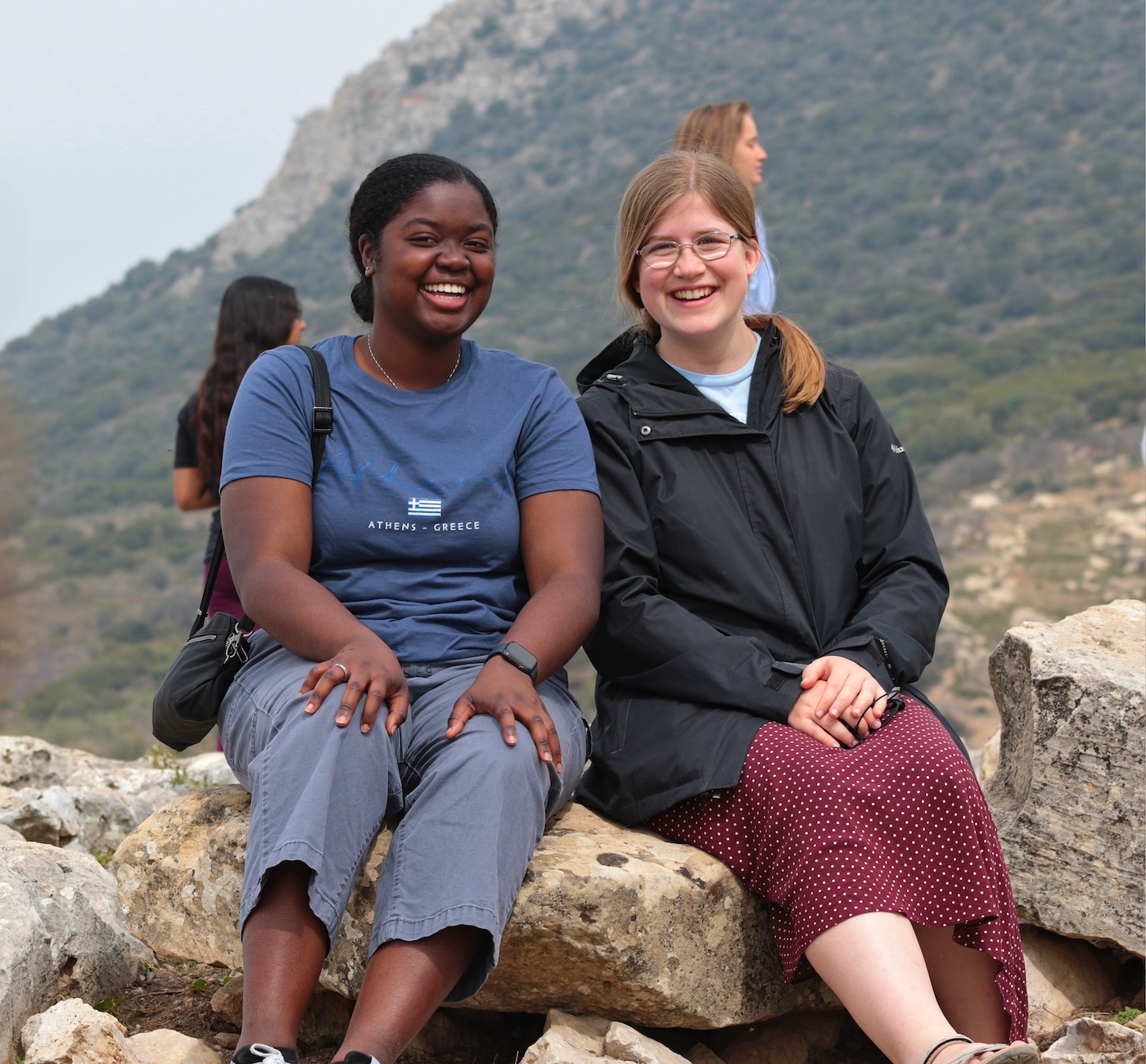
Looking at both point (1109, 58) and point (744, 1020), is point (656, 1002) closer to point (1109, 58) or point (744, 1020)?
point (744, 1020)

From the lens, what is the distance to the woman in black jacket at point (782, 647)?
8.14 ft

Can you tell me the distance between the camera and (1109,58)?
4341cm

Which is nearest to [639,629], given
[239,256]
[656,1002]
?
[656,1002]

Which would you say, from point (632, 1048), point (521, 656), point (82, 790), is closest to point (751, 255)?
point (521, 656)

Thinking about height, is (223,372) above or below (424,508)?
above

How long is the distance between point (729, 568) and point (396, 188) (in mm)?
1194

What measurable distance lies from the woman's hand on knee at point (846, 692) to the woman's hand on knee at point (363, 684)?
0.90 metres

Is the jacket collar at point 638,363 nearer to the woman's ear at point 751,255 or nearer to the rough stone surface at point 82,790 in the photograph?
the woman's ear at point 751,255

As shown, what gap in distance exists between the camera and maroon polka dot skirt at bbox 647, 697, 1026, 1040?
2.45 m

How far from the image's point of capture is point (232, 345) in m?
4.77

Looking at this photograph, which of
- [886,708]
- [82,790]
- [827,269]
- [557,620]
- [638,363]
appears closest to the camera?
[557,620]

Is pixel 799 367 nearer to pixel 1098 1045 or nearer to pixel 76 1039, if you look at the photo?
pixel 1098 1045

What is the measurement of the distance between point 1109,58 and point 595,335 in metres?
21.1

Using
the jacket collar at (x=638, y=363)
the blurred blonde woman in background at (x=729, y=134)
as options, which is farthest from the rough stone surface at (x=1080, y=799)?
the blurred blonde woman in background at (x=729, y=134)
